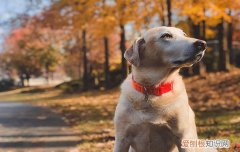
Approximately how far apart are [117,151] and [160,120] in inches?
18.8

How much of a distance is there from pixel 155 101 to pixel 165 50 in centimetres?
45

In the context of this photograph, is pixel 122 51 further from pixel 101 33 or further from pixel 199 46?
pixel 199 46

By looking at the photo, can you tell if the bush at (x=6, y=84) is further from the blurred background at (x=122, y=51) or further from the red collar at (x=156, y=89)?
the red collar at (x=156, y=89)

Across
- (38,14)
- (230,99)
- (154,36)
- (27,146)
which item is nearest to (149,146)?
(154,36)

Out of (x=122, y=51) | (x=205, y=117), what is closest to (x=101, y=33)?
(x=122, y=51)

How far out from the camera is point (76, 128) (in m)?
11.7

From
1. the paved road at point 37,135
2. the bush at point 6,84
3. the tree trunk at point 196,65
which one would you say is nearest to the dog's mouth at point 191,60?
the paved road at point 37,135

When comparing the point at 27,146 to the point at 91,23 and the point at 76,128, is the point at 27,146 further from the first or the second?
the point at 91,23

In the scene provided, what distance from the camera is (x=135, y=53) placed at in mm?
4504

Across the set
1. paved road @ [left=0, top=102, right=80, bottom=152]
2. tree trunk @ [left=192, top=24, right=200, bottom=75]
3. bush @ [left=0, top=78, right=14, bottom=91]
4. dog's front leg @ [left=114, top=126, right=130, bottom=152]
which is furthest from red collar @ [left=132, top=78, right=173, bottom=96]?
bush @ [left=0, top=78, right=14, bottom=91]

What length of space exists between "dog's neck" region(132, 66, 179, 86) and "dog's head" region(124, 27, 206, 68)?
5cm

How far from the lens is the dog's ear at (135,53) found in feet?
14.8

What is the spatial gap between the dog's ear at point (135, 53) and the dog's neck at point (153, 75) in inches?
4.2

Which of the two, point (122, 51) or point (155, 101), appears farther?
point (122, 51)
